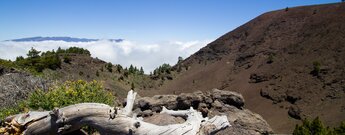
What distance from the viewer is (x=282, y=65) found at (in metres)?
49.7

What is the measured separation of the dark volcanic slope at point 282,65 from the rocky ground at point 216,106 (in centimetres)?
1937

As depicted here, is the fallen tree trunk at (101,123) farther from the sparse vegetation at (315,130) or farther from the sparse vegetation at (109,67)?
the sparse vegetation at (109,67)

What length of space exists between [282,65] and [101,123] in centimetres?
4522

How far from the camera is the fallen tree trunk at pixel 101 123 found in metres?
6.50

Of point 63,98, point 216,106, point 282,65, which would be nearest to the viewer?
point 63,98

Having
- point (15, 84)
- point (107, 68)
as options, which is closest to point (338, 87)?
point (107, 68)

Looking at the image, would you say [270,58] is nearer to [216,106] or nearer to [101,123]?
[216,106]

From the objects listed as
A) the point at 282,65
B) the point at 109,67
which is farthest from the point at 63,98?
the point at 282,65

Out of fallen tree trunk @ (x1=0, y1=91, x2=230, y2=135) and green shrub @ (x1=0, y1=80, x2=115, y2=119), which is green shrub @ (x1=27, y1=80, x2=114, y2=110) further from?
fallen tree trunk @ (x1=0, y1=91, x2=230, y2=135)

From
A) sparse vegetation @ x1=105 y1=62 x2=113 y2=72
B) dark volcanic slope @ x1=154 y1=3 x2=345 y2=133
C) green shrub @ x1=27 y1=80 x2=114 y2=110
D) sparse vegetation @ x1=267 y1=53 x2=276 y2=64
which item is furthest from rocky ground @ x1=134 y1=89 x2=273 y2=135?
sparse vegetation @ x1=267 y1=53 x2=276 y2=64

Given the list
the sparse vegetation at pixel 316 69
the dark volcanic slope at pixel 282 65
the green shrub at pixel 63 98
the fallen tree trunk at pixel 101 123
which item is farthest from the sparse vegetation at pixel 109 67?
the fallen tree trunk at pixel 101 123

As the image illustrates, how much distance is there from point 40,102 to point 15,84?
4.48m

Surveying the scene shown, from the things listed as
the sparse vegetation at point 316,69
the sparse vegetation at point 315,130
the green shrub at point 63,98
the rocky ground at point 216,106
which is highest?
the green shrub at point 63,98

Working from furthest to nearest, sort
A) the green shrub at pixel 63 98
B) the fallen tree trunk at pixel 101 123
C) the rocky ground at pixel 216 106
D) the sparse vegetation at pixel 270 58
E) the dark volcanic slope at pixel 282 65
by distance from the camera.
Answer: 1. the sparse vegetation at pixel 270 58
2. the dark volcanic slope at pixel 282 65
3. the rocky ground at pixel 216 106
4. the green shrub at pixel 63 98
5. the fallen tree trunk at pixel 101 123
